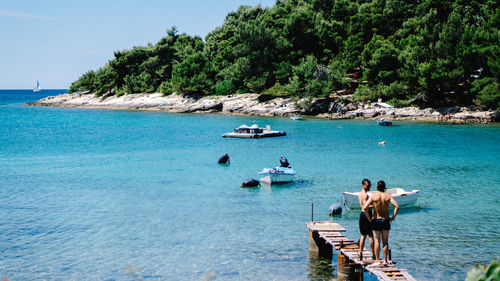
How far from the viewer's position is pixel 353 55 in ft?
259

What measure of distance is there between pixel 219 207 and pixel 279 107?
63573 mm

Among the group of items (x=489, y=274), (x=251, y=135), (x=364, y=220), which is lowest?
(x=364, y=220)

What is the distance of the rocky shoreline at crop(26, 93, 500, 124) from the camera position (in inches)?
2623

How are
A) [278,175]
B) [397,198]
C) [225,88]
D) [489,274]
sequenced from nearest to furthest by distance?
[489,274]
[397,198]
[278,175]
[225,88]

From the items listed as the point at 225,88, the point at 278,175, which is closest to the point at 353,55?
the point at 225,88

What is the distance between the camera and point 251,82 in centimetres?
8856

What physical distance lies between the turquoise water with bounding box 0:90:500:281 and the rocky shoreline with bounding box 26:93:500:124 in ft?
59.7

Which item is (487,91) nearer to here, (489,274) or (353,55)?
(353,55)

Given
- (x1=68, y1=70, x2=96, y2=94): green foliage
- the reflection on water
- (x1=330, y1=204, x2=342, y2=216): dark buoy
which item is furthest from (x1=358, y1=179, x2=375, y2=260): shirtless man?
(x1=68, y1=70, x2=96, y2=94): green foliage

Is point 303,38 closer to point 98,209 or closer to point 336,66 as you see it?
point 336,66

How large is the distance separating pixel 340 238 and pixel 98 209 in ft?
44.7

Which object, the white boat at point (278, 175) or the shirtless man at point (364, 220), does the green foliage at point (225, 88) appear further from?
the shirtless man at point (364, 220)

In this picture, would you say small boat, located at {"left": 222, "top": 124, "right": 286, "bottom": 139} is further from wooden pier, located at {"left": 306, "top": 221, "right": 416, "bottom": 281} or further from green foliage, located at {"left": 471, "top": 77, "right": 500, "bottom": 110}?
wooden pier, located at {"left": 306, "top": 221, "right": 416, "bottom": 281}

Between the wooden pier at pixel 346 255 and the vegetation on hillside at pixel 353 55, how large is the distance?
53629mm
